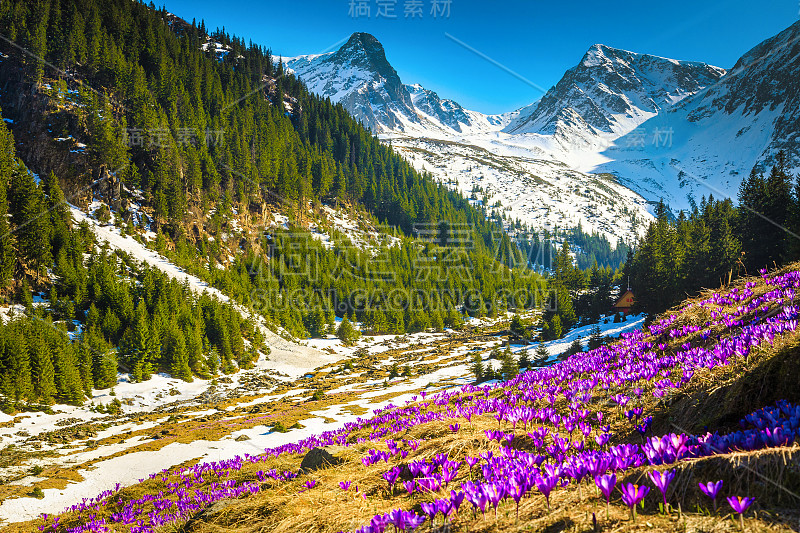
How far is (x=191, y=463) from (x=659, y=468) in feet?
61.3

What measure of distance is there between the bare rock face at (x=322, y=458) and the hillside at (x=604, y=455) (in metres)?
0.06

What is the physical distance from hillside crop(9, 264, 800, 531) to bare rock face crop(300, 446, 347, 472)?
6 centimetres

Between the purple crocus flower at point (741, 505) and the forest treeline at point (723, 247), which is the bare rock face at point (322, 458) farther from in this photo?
the forest treeline at point (723, 247)

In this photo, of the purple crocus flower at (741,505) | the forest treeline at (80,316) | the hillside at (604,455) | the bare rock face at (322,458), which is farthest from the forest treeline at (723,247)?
the forest treeline at (80,316)

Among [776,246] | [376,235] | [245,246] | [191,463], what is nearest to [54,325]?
[191,463]

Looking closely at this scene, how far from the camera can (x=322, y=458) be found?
543 cm

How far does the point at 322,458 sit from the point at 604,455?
420 cm

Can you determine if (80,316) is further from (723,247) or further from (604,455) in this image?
(723,247)

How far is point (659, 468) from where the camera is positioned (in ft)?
7.22

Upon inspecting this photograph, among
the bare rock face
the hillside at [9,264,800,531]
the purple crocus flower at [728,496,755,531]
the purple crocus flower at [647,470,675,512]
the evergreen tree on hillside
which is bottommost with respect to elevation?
the bare rock face

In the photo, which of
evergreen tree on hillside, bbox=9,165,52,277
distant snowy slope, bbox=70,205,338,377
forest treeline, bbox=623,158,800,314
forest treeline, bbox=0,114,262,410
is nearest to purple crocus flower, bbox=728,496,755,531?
forest treeline, bbox=623,158,800,314

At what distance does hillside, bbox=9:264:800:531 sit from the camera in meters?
2.01

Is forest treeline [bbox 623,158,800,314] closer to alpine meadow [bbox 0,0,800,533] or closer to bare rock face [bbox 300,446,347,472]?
alpine meadow [bbox 0,0,800,533]

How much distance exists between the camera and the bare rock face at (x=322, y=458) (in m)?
5.26
